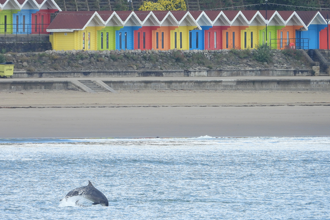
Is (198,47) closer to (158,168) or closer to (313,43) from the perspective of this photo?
(313,43)

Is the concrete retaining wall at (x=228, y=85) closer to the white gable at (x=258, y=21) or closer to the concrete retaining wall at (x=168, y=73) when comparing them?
the concrete retaining wall at (x=168, y=73)

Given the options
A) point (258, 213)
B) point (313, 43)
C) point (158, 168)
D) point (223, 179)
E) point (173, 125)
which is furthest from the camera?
point (313, 43)

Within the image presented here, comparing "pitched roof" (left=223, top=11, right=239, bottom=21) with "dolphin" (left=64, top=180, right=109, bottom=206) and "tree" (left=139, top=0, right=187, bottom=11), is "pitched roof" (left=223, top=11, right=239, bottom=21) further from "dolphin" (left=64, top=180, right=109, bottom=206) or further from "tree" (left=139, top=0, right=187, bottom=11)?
"dolphin" (left=64, top=180, right=109, bottom=206)

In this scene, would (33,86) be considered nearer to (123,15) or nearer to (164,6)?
(123,15)

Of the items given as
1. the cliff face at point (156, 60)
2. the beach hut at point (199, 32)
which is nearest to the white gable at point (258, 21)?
the cliff face at point (156, 60)

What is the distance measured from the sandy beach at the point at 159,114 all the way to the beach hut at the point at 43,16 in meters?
21.1

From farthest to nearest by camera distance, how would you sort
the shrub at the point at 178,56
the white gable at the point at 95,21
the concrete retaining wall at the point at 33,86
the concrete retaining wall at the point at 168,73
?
the white gable at the point at 95,21
the shrub at the point at 178,56
the concrete retaining wall at the point at 168,73
the concrete retaining wall at the point at 33,86

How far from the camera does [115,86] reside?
127ft

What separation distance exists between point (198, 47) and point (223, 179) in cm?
4018

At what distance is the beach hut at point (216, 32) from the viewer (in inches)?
2223

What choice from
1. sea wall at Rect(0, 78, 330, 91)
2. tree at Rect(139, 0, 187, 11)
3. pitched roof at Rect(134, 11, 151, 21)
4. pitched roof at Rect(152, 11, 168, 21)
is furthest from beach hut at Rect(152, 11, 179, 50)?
sea wall at Rect(0, 78, 330, 91)

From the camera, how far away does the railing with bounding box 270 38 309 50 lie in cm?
5922

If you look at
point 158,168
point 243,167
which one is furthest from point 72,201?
point 243,167

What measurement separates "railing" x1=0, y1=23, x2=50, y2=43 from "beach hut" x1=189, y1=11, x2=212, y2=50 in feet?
42.7
